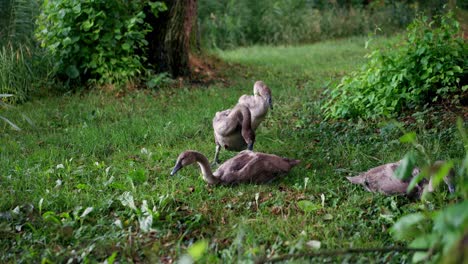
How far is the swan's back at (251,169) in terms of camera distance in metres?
4.77

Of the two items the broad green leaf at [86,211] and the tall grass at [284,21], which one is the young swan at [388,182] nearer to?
the broad green leaf at [86,211]

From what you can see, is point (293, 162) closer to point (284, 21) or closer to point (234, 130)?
→ point (234, 130)

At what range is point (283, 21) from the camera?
51.6ft

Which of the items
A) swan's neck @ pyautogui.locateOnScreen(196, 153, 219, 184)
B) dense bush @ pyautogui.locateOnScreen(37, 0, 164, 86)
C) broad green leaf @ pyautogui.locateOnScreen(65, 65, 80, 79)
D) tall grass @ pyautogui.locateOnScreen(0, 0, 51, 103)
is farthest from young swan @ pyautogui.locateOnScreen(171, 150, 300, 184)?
broad green leaf @ pyautogui.locateOnScreen(65, 65, 80, 79)

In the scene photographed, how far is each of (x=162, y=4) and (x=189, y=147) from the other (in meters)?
3.45

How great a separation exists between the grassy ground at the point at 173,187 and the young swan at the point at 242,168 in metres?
0.09

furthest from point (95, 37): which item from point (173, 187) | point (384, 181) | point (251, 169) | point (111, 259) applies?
point (111, 259)

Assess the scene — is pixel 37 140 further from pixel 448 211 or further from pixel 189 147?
pixel 448 211

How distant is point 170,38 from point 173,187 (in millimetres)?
4927

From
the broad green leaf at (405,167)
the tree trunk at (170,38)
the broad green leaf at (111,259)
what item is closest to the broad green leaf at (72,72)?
the tree trunk at (170,38)

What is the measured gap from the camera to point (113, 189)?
4.78 metres

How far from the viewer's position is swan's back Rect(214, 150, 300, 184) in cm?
477

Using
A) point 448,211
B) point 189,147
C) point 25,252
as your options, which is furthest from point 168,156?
point 448,211

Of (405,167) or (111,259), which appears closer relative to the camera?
(405,167)
